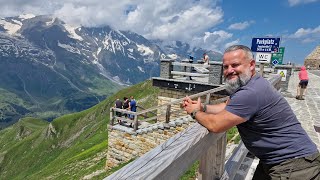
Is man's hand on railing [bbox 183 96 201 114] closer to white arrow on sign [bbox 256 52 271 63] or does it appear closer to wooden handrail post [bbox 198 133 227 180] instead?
wooden handrail post [bbox 198 133 227 180]

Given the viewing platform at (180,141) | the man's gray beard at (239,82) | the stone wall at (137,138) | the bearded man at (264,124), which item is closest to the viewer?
the viewing platform at (180,141)

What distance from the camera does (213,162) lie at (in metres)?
3.71

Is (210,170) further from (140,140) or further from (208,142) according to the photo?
(140,140)

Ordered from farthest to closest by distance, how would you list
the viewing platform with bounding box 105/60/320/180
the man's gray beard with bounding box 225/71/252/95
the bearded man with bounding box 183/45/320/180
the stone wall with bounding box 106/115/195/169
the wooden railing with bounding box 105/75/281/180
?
the stone wall with bounding box 106/115/195/169 < the man's gray beard with bounding box 225/71/252/95 < the bearded man with bounding box 183/45/320/180 < the viewing platform with bounding box 105/60/320/180 < the wooden railing with bounding box 105/75/281/180

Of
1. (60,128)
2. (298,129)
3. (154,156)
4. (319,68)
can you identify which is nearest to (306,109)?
(298,129)

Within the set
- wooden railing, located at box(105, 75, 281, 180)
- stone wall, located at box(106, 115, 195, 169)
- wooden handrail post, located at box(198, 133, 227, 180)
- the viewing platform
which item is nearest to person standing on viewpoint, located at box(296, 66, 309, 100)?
the viewing platform

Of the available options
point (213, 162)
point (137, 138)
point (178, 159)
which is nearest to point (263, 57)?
point (137, 138)

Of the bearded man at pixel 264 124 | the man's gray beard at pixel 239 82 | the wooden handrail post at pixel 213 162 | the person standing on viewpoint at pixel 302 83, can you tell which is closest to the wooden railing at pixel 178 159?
the wooden handrail post at pixel 213 162

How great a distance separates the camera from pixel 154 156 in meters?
2.32

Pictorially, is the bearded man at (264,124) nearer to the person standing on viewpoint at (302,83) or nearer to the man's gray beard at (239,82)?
the man's gray beard at (239,82)

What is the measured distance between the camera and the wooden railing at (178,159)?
2.08m

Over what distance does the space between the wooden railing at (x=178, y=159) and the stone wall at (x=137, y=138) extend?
11.9 meters

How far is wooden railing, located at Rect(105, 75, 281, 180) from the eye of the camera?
2079mm

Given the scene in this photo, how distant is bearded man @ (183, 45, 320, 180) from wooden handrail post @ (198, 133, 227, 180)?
0.45 meters
